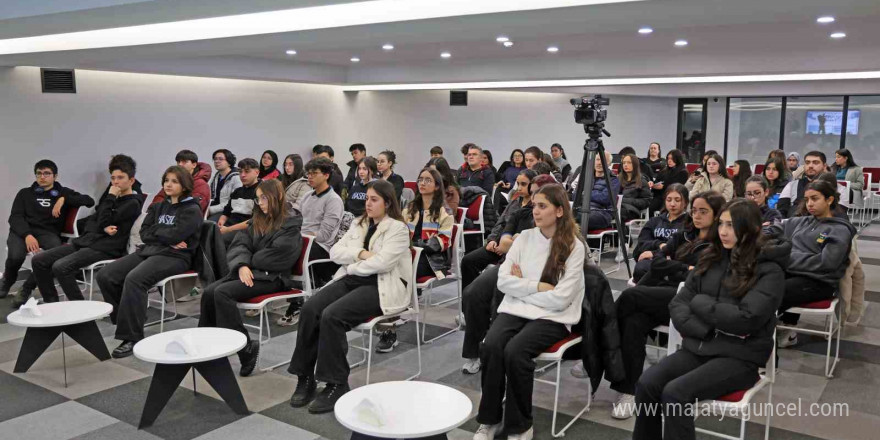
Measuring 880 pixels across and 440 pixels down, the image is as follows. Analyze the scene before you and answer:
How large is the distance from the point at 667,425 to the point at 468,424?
1.14m

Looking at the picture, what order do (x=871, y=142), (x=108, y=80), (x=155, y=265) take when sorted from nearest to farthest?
(x=155, y=265) → (x=108, y=80) → (x=871, y=142)

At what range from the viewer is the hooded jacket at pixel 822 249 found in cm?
429

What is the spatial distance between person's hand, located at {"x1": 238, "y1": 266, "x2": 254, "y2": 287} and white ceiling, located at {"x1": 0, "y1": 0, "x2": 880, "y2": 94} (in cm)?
158

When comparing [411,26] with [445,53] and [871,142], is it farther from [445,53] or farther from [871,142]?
[871,142]

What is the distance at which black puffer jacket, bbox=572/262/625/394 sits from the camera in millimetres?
3580

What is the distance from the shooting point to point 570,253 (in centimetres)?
360

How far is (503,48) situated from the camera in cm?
829

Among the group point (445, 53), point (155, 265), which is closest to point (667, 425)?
point (155, 265)

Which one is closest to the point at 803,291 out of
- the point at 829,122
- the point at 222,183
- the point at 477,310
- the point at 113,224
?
the point at 477,310

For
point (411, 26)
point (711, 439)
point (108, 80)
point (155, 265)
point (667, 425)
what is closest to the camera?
point (667, 425)

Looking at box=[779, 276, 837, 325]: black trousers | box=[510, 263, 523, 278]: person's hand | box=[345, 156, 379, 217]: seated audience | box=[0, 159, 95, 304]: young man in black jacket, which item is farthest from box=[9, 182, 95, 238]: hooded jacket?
box=[779, 276, 837, 325]: black trousers

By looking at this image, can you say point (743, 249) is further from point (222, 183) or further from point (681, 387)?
point (222, 183)

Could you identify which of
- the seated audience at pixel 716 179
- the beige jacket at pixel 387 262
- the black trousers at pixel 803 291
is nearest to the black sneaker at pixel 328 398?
the beige jacket at pixel 387 262

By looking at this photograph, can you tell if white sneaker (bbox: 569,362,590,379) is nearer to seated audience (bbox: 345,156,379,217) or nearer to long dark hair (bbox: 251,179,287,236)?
long dark hair (bbox: 251,179,287,236)
